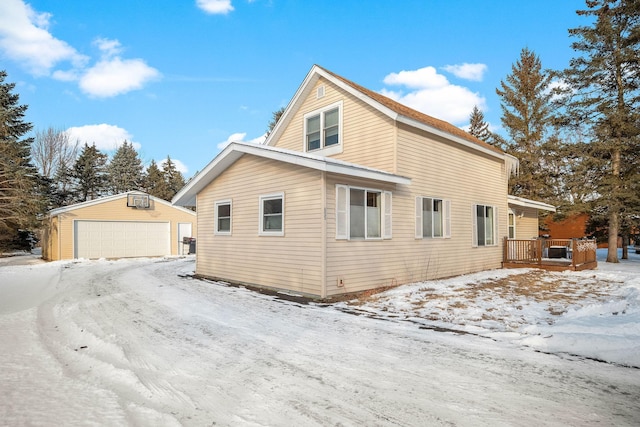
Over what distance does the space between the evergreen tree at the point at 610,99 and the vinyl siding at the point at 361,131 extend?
13418mm

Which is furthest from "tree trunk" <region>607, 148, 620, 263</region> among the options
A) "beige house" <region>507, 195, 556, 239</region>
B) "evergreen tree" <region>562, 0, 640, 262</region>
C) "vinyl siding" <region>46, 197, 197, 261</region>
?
"vinyl siding" <region>46, 197, 197, 261</region>

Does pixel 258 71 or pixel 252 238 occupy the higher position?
pixel 258 71

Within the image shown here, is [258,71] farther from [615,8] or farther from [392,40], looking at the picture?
[615,8]

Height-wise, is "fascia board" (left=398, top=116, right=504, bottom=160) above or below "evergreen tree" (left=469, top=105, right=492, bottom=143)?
below

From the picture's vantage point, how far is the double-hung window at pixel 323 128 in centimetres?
1145

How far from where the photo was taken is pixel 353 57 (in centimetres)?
1697

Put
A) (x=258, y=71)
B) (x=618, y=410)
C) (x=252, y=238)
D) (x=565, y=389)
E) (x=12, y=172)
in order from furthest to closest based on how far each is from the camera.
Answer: (x=12, y=172) < (x=258, y=71) < (x=252, y=238) < (x=565, y=389) < (x=618, y=410)

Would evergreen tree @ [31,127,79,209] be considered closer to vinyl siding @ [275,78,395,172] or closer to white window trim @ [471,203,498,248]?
vinyl siding @ [275,78,395,172]

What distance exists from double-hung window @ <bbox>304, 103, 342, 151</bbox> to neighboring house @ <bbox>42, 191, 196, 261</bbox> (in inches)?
540

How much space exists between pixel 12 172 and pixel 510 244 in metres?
27.1

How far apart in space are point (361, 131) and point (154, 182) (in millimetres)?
41346

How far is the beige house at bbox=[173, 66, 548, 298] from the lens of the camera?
835 cm

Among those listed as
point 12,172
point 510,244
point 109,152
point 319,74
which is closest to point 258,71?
point 319,74

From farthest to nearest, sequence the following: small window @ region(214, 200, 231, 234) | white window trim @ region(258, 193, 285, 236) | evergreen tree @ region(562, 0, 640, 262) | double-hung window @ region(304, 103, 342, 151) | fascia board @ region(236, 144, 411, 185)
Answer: evergreen tree @ region(562, 0, 640, 262) → double-hung window @ region(304, 103, 342, 151) → small window @ region(214, 200, 231, 234) → white window trim @ region(258, 193, 285, 236) → fascia board @ region(236, 144, 411, 185)
